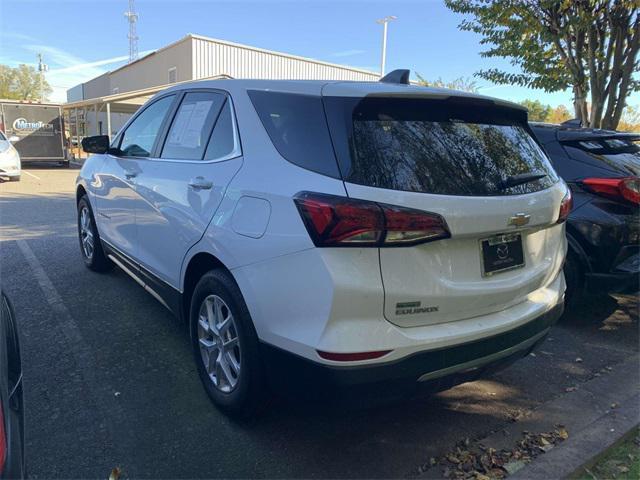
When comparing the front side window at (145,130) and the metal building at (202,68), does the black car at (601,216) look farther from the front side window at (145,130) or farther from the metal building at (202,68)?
the metal building at (202,68)

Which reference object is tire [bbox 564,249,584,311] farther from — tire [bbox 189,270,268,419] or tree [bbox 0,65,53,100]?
tree [bbox 0,65,53,100]

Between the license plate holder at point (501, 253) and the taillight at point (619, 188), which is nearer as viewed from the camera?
the license plate holder at point (501, 253)

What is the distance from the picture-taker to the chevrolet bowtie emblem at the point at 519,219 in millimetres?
2277

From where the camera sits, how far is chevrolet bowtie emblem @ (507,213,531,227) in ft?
7.47

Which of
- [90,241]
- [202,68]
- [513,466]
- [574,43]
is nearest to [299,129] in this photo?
[513,466]

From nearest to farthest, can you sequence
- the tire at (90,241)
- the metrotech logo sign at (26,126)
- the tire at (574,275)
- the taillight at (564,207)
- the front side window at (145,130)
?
the taillight at (564,207) < the front side window at (145,130) < the tire at (574,275) < the tire at (90,241) < the metrotech logo sign at (26,126)

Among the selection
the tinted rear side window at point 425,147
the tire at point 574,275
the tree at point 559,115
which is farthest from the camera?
the tree at point 559,115

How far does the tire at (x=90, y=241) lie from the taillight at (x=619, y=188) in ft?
14.4

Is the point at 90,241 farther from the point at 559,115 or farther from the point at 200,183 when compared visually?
the point at 559,115

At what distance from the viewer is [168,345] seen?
356 cm

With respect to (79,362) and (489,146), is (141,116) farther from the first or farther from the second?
(489,146)

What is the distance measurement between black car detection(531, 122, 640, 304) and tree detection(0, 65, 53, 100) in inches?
2735

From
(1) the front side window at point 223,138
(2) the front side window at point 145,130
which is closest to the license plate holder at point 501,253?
(1) the front side window at point 223,138

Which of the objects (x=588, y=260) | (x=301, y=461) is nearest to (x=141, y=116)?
(x=301, y=461)
